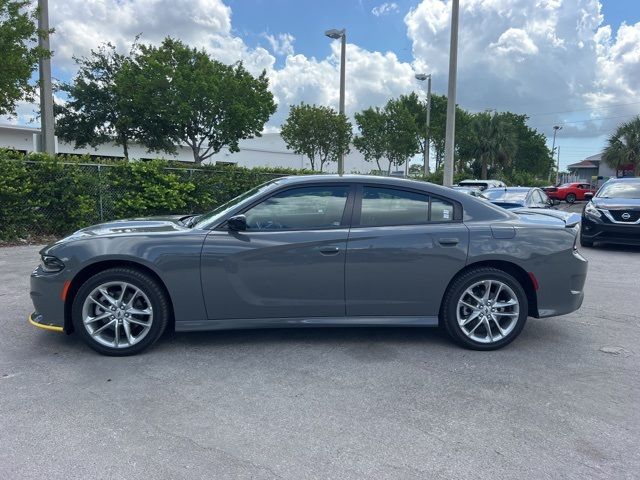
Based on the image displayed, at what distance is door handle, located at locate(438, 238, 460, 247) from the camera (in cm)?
414

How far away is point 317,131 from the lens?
24078 millimetres

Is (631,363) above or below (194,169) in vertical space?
below

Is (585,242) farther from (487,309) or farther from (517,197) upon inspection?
(487,309)

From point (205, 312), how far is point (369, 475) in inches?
80.3

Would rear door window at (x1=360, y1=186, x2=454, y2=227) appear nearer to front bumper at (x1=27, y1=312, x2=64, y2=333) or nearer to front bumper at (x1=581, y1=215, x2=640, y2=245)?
front bumper at (x1=27, y1=312, x2=64, y2=333)

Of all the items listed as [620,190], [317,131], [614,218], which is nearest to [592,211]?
[614,218]

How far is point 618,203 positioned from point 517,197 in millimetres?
2073

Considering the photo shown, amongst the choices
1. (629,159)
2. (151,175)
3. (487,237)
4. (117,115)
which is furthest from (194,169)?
(629,159)

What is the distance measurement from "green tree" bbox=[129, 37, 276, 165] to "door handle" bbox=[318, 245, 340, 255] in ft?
60.9

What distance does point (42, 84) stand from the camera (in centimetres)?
1164

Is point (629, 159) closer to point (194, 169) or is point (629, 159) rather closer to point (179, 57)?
point (179, 57)

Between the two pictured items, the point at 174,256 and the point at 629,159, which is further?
the point at 629,159

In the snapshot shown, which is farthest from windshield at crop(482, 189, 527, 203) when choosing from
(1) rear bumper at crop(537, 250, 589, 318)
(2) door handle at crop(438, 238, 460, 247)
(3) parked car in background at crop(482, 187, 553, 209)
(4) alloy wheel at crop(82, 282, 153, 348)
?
(4) alloy wheel at crop(82, 282, 153, 348)

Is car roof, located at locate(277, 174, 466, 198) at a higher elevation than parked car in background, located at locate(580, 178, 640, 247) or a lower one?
higher
